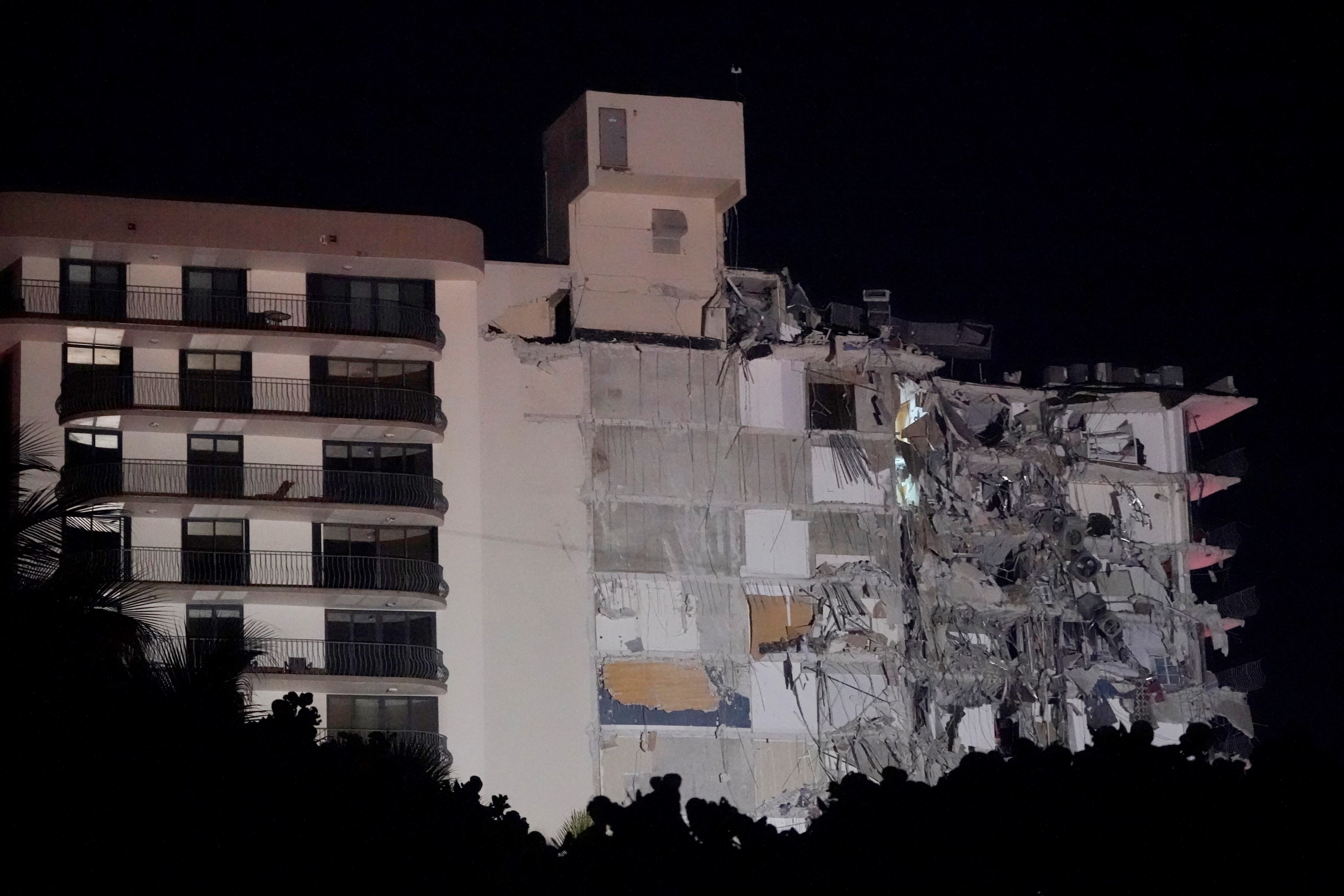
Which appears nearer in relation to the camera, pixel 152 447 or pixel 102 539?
pixel 102 539

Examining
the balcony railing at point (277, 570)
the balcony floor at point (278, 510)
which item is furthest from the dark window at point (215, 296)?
the balcony railing at point (277, 570)

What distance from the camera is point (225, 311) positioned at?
2633 inches

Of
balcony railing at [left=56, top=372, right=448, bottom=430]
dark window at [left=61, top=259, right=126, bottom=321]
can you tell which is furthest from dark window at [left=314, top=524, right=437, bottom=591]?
dark window at [left=61, top=259, right=126, bottom=321]

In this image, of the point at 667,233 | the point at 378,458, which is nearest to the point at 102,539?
the point at 378,458

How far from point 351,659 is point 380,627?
1495 mm

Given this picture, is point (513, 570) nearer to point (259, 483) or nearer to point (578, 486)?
point (578, 486)

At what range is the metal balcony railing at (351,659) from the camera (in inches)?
2530

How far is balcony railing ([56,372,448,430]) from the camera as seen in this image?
64.9 metres

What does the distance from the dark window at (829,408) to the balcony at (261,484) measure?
12.4 meters

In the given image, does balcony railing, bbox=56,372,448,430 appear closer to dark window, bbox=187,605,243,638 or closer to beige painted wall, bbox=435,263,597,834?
beige painted wall, bbox=435,263,597,834

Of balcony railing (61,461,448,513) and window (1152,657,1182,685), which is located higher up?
balcony railing (61,461,448,513)

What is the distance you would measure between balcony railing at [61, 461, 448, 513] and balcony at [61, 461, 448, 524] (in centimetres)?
1

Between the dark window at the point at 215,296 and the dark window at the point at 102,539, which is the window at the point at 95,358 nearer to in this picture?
the dark window at the point at 215,296

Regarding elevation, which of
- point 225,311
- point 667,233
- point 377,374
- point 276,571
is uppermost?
point 667,233
